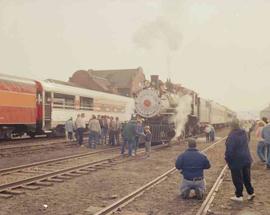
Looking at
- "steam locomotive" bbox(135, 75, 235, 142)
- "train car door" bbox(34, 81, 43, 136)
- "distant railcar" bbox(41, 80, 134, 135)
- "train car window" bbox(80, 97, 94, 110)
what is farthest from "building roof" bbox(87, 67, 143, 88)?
"steam locomotive" bbox(135, 75, 235, 142)

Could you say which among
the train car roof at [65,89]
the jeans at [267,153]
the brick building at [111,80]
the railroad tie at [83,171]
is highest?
the brick building at [111,80]

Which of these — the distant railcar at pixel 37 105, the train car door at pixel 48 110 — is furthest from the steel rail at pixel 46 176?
the train car door at pixel 48 110

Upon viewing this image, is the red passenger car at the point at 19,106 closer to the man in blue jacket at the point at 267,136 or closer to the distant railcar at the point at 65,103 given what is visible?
the distant railcar at the point at 65,103

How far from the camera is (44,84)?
27391mm

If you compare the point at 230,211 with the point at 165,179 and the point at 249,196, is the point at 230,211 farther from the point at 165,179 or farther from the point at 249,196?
the point at 165,179

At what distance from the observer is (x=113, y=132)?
24.7 metres

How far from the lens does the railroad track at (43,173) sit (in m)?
10.5

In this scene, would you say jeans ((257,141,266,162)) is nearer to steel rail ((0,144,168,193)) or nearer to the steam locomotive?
steel rail ((0,144,168,193))

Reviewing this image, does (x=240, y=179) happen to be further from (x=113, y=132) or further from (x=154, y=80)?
(x=113, y=132)

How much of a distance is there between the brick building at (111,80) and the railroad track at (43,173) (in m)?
50.4

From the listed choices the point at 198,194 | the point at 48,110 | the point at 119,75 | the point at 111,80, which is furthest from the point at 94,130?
the point at 119,75

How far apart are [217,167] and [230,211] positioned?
23.2 feet

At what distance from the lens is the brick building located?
70.8 metres

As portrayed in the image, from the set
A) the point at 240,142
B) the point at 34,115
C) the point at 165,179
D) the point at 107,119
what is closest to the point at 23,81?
the point at 34,115
